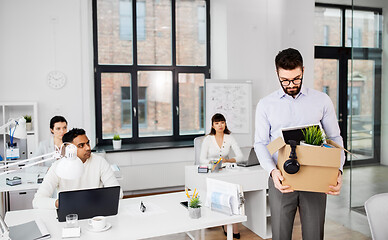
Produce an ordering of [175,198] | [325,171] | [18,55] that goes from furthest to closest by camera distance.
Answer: [18,55], [175,198], [325,171]

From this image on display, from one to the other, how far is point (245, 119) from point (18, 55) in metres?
3.82

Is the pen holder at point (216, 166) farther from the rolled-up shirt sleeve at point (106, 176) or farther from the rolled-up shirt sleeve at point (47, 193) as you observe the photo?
the rolled-up shirt sleeve at point (47, 193)

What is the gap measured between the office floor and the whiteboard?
200 centimetres

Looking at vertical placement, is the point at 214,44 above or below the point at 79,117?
above

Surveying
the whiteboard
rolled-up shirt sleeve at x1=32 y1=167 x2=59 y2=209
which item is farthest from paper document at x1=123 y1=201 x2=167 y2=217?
the whiteboard

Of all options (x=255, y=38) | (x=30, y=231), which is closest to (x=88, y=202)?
(x=30, y=231)

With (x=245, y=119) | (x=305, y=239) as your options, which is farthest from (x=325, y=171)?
(x=245, y=119)

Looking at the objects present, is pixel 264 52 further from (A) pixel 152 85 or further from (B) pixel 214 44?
(A) pixel 152 85

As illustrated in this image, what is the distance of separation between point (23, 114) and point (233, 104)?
11.2ft

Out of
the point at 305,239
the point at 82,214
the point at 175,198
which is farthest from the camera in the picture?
the point at 175,198

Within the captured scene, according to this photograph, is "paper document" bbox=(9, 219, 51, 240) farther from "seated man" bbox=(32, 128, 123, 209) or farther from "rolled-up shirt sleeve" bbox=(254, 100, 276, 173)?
"rolled-up shirt sleeve" bbox=(254, 100, 276, 173)

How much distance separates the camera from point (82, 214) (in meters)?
2.52

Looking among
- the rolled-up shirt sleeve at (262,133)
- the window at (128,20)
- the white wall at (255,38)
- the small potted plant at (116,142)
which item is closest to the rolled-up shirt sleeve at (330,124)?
the rolled-up shirt sleeve at (262,133)

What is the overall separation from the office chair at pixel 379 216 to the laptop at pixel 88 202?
159 centimetres
